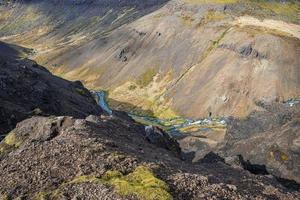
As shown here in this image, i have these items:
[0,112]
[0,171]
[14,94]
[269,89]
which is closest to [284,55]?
[269,89]

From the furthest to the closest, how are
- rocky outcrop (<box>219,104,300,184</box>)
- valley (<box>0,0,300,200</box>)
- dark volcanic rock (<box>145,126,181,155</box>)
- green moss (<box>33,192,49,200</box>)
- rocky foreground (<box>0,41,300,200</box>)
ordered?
rocky outcrop (<box>219,104,300,184</box>) < dark volcanic rock (<box>145,126,181,155</box>) < valley (<box>0,0,300,200</box>) < rocky foreground (<box>0,41,300,200</box>) < green moss (<box>33,192,49,200</box>)

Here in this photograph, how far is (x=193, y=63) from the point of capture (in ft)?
547

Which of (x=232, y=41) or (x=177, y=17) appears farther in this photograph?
(x=177, y=17)

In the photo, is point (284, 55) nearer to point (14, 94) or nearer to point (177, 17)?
point (177, 17)

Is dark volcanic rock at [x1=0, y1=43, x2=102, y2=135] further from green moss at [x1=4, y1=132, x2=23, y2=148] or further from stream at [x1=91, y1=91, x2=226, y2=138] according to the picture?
stream at [x1=91, y1=91, x2=226, y2=138]

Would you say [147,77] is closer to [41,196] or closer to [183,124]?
[183,124]

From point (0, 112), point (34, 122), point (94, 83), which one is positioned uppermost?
point (34, 122)

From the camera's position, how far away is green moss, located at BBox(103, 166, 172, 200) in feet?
116

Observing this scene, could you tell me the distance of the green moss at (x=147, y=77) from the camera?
173250 millimetres

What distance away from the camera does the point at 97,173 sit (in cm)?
3778

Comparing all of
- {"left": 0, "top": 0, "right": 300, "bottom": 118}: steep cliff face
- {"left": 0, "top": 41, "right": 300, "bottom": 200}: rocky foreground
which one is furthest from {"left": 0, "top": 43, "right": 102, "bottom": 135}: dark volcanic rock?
{"left": 0, "top": 0, "right": 300, "bottom": 118}: steep cliff face

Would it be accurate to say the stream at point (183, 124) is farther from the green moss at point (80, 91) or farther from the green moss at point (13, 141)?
the green moss at point (13, 141)

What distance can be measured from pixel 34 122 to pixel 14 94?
103 ft

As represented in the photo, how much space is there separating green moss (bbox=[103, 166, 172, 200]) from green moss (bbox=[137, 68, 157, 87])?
134812 millimetres
